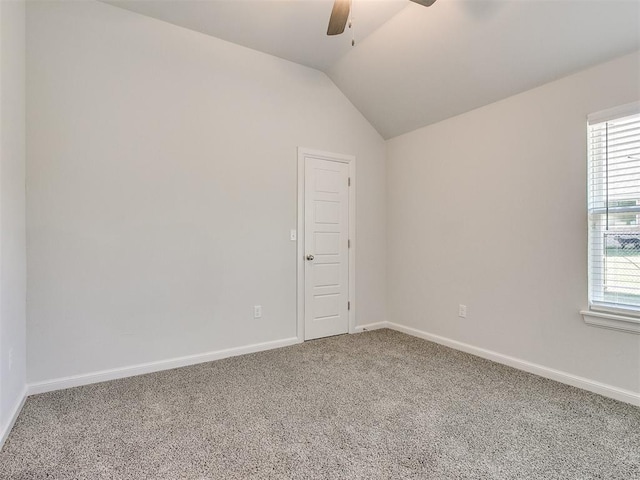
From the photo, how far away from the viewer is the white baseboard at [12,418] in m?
1.76

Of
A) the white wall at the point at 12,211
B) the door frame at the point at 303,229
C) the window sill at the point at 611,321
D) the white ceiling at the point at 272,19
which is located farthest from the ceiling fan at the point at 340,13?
the window sill at the point at 611,321

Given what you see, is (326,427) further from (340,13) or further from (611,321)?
(340,13)

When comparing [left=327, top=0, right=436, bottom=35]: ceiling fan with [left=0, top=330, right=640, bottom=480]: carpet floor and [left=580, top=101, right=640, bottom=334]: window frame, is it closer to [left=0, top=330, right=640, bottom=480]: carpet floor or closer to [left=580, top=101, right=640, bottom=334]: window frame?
[left=580, top=101, right=640, bottom=334]: window frame

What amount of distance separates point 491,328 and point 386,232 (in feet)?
5.52

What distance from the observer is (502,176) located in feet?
9.71

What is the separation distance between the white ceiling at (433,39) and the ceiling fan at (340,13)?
0.60 meters

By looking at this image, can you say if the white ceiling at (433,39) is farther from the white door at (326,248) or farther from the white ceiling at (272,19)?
the white door at (326,248)

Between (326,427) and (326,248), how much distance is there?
6.84 ft

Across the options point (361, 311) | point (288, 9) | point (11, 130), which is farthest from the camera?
point (361, 311)

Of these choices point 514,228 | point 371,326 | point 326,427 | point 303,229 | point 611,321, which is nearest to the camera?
point 326,427

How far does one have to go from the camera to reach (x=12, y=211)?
6.66 feet

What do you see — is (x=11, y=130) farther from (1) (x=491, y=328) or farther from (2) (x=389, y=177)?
(1) (x=491, y=328)

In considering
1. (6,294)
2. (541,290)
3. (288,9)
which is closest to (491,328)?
(541,290)

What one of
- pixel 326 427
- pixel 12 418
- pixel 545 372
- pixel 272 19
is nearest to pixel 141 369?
pixel 12 418
